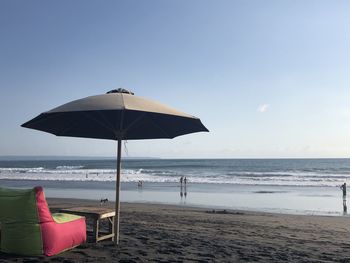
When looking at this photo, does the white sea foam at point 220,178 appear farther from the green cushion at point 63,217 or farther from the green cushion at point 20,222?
the green cushion at point 20,222

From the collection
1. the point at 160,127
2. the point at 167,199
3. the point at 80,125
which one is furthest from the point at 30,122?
the point at 167,199

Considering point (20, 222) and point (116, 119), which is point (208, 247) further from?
point (20, 222)

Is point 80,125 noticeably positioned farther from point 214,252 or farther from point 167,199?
point 167,199

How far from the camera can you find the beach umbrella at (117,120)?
6.32m

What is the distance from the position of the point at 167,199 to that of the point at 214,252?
16945mm

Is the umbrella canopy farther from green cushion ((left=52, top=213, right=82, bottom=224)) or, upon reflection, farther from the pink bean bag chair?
green cushion ((left=52, top=213, right=82, bottom=224))

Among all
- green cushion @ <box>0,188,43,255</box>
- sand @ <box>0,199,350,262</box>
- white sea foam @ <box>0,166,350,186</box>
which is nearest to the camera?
green cushion @ <box>0,188,43,255</box>

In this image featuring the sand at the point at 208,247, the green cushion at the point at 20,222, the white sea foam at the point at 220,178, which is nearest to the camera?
the green cushion at the point at 20,222

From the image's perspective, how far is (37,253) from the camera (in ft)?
19.6

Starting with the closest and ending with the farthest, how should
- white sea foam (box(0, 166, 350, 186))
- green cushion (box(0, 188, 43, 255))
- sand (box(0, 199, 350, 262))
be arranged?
1. green cushion (box(0, 188, 43, 255))
2. sand (box(0, 199, 350, 262))
3. white sea foam (box(0, 166, 350, 186))

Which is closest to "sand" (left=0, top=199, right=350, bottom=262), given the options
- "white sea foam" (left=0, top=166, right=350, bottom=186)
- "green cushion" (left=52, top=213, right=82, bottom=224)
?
"green cushion" (left=52, top=213, right=82, bottom=224)

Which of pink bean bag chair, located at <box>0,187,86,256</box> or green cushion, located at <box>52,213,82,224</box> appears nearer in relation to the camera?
pink bean bag chair, located at <box>0,187,86,256</box>

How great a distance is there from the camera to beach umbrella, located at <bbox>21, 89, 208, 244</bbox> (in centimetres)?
632

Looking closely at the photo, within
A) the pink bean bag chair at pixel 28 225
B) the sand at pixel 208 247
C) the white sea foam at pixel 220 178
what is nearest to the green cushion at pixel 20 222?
the pink bean bag chair at pixel 28 225
